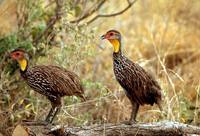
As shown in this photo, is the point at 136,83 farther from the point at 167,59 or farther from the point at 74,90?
the point at 167,59

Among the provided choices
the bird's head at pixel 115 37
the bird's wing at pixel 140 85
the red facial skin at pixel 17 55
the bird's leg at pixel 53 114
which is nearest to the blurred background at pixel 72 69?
the bird's leg at pixel 53 114

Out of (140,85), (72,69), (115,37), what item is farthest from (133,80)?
(72,69)

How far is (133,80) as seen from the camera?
7.41 metres

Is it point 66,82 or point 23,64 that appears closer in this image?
point 66,82

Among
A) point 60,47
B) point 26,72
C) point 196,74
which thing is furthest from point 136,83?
point 196,74

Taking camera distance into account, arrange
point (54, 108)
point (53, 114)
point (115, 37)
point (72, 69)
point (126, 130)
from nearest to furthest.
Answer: point (126, 130), point (115, 37), point (54, 108), point (53, 114), point (72, 69)

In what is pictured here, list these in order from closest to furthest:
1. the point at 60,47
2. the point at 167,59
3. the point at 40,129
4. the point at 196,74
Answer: the point at 40,129
the point at 60,47
the point at 196,74
the point at 167,59

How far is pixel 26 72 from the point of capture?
7.64m

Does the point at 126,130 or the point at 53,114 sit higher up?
the point at 53,114

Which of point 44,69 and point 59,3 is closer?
point 44,69

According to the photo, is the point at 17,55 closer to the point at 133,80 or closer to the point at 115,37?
the point at 115,37

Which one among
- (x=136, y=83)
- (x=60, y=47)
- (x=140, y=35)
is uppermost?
(x=140, y=35)

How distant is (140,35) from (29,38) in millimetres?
3980

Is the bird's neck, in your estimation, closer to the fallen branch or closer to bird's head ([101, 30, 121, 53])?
the fallen branch
